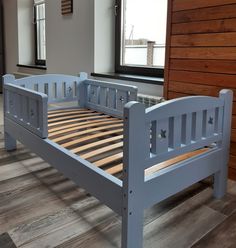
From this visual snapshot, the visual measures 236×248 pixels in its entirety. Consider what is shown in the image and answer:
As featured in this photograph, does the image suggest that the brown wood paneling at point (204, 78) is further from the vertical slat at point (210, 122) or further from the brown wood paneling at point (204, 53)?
the vertical slat at point (210, 122)

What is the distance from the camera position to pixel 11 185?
185 cm

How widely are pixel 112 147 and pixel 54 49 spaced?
7.79ft

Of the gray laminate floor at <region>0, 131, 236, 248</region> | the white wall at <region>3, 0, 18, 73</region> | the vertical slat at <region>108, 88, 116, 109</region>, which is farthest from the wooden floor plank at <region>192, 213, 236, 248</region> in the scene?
the white wall at <region>3, 0, 18, 73</region>

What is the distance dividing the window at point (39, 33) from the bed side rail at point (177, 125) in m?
3.55

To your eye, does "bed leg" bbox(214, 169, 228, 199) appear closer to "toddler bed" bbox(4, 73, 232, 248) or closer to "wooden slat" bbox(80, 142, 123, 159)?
"toddler bed" bbox(4, 73, 232, 248)

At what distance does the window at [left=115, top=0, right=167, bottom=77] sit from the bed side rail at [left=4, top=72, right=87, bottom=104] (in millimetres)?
626

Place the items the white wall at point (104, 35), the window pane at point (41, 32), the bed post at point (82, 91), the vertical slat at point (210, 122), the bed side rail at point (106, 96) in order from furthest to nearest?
the window pane at point (41, 32)
the white wall at point (104, 35)
the bed post at point (82, 91)
the bed side rail at point (106, 96)
the vertical slat at point (210, 122)

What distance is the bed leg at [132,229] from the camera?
116 cm

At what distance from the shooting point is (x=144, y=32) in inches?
113

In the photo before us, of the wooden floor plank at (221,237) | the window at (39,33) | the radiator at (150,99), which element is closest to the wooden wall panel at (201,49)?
the radiator at (150,99)

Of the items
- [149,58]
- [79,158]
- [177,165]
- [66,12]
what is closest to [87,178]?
[79,158]

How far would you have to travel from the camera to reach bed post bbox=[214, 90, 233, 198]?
1606 millimetres

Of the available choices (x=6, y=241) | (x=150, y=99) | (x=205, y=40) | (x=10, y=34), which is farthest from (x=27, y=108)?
(x=10, y=34)

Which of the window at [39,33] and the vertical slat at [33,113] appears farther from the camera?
the window at [39,33]
